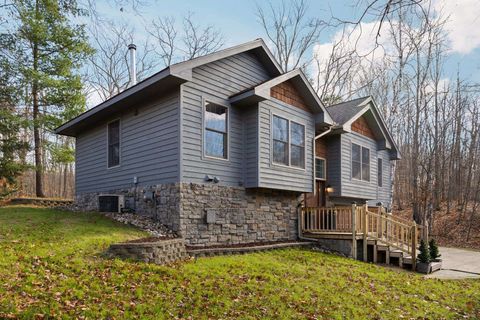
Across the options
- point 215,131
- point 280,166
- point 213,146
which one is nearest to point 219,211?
point 213,146

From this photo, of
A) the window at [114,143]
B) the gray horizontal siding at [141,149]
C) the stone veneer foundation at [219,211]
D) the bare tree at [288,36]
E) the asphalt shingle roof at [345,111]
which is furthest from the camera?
the bare tree at [288,36]

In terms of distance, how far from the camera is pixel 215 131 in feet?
31.9

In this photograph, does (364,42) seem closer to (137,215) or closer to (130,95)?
(130,95)

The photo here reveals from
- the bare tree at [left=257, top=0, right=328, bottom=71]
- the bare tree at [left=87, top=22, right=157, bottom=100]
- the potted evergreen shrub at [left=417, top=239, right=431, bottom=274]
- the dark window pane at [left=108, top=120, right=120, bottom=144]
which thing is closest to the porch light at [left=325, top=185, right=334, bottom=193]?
the potted evergreen shrub at [left=417, top=239, right=431, bottom=274]

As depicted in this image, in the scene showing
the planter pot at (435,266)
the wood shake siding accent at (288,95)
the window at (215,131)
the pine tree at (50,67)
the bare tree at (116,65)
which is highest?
the bare tree at (116,65)

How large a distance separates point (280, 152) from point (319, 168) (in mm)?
3789

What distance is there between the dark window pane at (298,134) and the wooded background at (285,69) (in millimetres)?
2927

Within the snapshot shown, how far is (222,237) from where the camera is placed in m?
9.51

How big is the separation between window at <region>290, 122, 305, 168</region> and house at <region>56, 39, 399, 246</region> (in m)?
0.03

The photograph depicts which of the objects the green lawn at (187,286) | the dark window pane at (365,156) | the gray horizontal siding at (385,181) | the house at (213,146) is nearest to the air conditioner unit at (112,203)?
the house at (213,146)

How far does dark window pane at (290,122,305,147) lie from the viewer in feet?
37.0

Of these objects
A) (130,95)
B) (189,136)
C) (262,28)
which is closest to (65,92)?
(130,95)

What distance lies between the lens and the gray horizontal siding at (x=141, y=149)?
357 inches

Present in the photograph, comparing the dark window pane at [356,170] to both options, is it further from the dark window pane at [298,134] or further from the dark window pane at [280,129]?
the dark window pane at [280,129]
